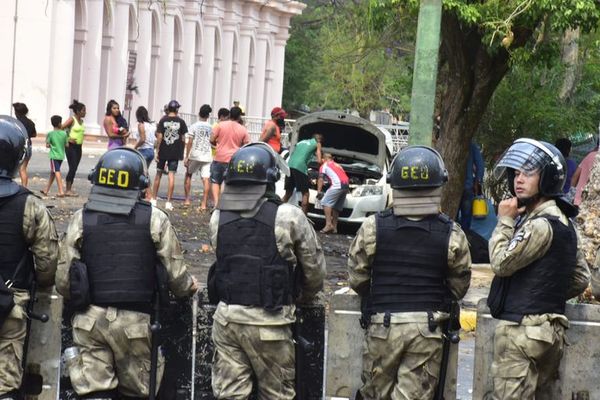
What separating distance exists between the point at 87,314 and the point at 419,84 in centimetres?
406

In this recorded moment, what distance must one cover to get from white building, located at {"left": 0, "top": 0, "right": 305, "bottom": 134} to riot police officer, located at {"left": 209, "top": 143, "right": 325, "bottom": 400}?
59.6 ft

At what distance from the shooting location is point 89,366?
739 centimetres

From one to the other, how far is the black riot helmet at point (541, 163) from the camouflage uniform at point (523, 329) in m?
0.09

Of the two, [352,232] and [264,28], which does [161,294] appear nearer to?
[352,232]

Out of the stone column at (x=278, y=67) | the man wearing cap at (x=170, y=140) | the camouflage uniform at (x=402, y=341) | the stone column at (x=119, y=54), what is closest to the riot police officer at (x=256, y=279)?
the camouflage uniform at (x=402, y=341)

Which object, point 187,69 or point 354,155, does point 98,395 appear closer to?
point 354,155

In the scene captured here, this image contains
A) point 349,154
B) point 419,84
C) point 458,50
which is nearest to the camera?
point 419,84

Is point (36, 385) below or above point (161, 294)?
below

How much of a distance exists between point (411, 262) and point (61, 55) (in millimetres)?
34797

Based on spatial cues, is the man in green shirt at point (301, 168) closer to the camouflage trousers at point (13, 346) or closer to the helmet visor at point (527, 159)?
the camouflage trousers at point (13, 346)

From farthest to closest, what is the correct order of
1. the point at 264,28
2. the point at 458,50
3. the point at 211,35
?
the point at 264,28, the point at 211,35, the point at 458,50

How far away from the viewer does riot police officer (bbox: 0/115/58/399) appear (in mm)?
7352

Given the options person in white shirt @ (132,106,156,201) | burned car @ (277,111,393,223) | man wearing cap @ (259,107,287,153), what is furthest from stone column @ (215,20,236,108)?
man wearing cap @ (259,107,287,153)

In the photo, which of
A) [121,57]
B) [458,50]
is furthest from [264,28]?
[458,50]
